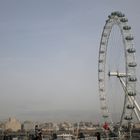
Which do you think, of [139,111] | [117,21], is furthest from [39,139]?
[139,111]

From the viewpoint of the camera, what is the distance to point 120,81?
69.6 metres

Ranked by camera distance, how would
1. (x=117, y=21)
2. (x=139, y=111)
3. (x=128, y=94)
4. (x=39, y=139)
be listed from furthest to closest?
(x=139, y=111) → (x=117, y=21) → (x=128, y=94) → (x=39, y=139)

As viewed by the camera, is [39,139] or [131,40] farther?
[131,40]

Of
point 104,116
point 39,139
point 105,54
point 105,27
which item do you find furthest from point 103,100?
point 39,139

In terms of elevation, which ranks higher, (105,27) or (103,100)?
(105,27)

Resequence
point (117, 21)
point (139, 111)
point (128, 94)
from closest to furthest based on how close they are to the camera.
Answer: point (128, 94)
point (117, 21)
point (139, 111)

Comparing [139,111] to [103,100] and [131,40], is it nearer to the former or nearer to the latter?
[103,100]

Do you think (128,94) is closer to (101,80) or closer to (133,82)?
(133,82)

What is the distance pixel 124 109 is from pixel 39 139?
146ft

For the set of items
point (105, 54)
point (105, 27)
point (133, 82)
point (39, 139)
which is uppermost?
point (105, 27)

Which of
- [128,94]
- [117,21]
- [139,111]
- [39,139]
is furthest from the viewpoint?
[139,111]

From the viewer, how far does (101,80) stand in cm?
6775

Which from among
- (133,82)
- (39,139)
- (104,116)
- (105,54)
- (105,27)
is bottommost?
(39,139)

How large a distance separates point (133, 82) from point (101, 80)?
32.3 ft
